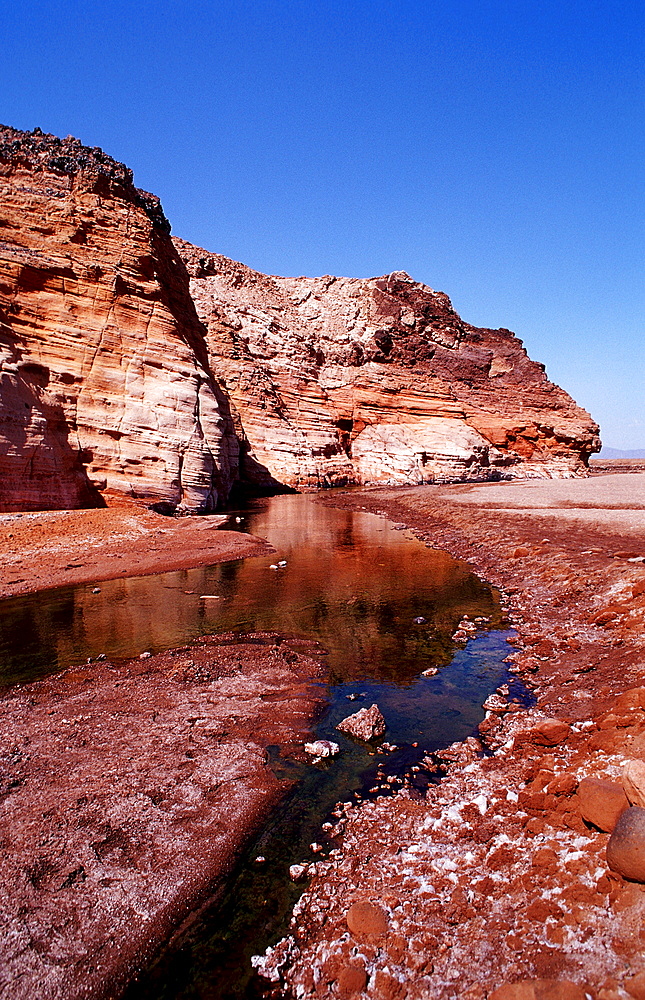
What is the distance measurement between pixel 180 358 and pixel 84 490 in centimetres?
744

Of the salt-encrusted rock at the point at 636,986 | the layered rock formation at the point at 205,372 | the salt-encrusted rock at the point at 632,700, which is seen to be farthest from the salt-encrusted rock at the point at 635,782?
the layered rock formation at the point at 205,372

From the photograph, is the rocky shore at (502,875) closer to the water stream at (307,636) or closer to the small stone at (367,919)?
the small stone at (367,919)

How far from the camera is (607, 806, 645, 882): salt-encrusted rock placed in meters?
2.64

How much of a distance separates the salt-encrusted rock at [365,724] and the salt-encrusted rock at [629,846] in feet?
9.25

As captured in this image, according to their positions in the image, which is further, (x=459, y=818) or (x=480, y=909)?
(x=459, y=818)

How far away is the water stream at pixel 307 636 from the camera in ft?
10.7

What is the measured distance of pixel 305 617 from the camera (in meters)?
9.75

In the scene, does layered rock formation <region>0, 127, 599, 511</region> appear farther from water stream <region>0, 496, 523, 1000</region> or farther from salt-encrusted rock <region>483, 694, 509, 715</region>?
salt-encrusted rock <region>483, 694, 509, 715</region>

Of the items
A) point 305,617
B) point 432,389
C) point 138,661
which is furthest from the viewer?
point 432,389

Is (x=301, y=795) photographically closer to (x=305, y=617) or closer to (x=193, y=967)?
(x=193, y=967)

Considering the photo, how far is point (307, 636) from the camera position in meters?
8.70

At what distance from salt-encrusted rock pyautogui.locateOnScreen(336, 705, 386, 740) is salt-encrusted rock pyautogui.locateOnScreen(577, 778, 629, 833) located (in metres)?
2.35

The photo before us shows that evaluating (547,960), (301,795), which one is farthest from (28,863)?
(547,960)

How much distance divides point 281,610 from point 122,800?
6.01m
